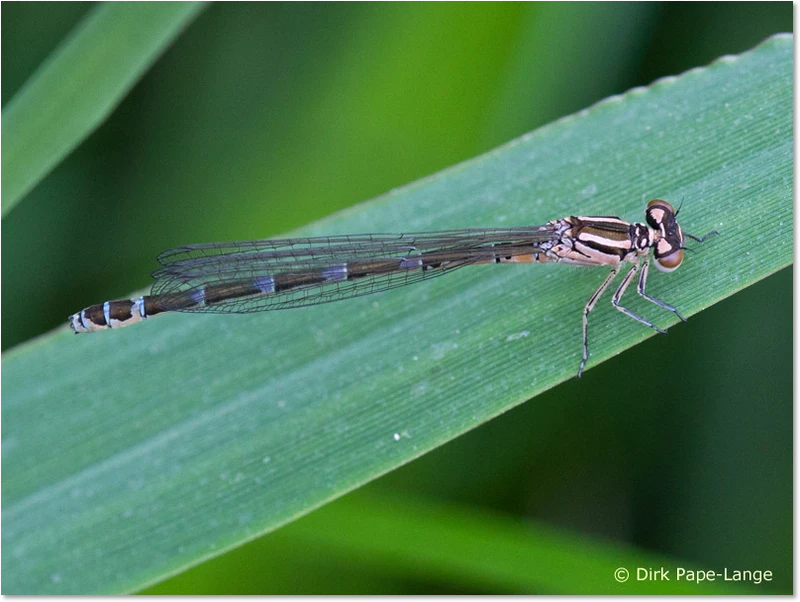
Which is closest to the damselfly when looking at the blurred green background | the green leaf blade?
the blurred green background

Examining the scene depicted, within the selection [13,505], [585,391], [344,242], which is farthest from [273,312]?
[585,391]

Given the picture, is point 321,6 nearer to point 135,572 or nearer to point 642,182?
point 642,182

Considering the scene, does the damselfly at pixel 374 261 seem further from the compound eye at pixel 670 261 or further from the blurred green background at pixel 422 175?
the blurred green background at pixel 422 175

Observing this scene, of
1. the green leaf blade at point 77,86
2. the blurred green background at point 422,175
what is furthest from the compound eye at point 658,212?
the green leaf blade at point 77,86

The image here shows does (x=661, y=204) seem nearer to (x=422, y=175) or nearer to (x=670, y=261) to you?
(x=670, y=261)

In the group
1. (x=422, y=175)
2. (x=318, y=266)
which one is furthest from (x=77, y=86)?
(x=422, y=175)

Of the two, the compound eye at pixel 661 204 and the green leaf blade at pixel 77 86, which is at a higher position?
the green leaf blade at pixel 77 86
